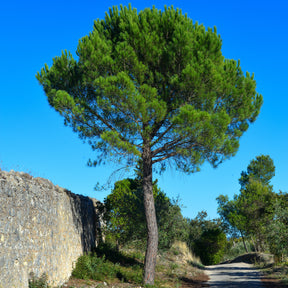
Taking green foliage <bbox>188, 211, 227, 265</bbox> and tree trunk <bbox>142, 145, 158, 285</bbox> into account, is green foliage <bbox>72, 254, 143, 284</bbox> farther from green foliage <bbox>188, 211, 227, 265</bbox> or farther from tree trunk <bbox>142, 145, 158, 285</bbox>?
green foliage <bbox>188, 211, 227, 265</bbox>

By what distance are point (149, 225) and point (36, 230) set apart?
570 cm

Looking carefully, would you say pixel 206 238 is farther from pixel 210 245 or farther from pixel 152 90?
pixel 152 90

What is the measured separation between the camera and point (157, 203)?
1931cm

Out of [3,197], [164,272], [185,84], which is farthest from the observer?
[164,272]

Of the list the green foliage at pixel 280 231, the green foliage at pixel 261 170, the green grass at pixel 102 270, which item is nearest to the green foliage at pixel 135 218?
the green grass at pixel 102 270

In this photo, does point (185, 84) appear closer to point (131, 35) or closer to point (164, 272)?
point (131, 35)

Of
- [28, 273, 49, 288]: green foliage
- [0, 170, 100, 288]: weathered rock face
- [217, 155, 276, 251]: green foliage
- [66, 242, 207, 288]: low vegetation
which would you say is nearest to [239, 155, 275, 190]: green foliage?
[217, 155, 276, 251]: green foliage

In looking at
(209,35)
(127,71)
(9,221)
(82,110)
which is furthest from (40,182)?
Result: (209,35)

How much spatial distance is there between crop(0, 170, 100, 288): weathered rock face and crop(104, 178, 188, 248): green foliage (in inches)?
148

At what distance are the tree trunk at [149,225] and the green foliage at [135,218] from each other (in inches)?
157

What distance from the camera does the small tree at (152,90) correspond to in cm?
1291

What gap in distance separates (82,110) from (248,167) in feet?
139

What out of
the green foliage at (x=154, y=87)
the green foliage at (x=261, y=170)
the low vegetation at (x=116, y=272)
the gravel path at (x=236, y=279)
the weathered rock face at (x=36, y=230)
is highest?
the green foliage at (x=261, y=170)

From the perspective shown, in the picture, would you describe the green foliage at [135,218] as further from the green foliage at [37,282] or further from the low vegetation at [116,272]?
the green foliage at [37,282]
